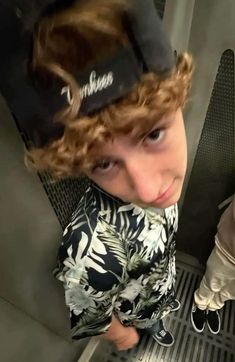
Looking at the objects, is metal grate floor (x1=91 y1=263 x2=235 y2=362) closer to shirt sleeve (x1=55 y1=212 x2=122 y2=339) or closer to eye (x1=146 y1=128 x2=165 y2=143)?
shirt sleeve (x1=55 y1=212 x2=122 y2=339)

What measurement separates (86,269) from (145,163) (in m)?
0.19

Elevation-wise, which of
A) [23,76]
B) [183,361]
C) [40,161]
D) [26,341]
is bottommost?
[183,361]

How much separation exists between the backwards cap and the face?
6 centimetres

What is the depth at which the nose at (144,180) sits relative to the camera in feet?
1.58

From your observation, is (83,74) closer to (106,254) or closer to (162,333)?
(106,254)

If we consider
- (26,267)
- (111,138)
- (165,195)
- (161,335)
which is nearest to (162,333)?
(161,335)

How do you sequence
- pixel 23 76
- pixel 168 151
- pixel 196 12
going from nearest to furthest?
pixel 23 76
pixel 168 151
pixel 196 12

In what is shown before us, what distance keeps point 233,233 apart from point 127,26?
647mm

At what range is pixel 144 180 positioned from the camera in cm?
49

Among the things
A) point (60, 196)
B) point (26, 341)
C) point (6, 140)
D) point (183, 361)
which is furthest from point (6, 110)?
point (183, 361)

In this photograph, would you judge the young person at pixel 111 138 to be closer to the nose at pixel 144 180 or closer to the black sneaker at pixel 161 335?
the nose at pixel 144 180

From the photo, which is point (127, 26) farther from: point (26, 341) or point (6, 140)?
point (26, 341)

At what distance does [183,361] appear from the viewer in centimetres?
96

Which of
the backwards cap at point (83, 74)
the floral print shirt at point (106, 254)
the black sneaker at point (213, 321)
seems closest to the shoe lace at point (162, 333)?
the black sneaker at point (213, 321)
